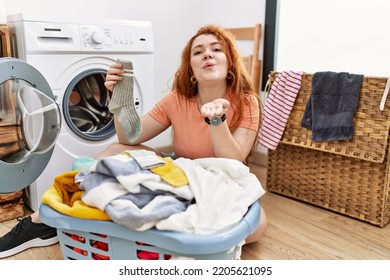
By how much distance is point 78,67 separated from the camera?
1624mm

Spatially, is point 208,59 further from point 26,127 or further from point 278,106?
point 26,127

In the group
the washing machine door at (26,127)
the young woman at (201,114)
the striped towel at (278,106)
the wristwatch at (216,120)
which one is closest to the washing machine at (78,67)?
the washing machine door at (26,127)

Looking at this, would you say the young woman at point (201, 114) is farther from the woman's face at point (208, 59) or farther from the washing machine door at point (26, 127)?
the washing machine door at point (26, 127)

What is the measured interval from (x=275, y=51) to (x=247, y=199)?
1357 millimetres

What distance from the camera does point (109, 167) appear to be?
38.5 inches

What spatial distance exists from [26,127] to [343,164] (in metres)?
1.32

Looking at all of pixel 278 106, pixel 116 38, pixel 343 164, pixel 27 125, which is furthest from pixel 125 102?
pixel 343 164

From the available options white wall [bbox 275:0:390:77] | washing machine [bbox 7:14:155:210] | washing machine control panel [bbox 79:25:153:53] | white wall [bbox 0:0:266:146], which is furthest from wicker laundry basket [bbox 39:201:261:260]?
white wall [bbox 0:0:266:146]

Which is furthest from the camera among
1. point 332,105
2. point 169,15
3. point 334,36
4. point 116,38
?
point 169,15

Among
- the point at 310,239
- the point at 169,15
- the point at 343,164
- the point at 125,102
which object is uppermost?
the point at 169,15

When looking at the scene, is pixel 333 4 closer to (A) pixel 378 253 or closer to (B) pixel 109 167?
(A) pixel 378 253

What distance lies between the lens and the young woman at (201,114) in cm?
126

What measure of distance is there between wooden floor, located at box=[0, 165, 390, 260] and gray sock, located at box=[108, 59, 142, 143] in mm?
517
